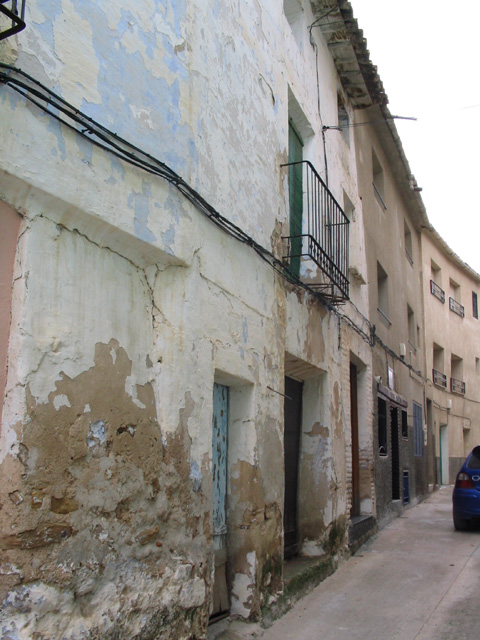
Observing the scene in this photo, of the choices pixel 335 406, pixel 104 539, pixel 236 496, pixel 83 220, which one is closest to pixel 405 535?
pixel 335 406

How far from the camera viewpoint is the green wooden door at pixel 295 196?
22.2 ft

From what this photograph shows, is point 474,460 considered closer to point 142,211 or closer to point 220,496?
point 220,496

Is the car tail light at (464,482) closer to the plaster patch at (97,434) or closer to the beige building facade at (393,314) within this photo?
the beige building facade at (393,314)

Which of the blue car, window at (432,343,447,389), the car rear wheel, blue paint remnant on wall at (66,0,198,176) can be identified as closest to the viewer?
blue paint remnant on wall at (66,0,198,176)

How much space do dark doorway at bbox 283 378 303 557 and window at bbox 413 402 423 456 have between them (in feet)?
25.4

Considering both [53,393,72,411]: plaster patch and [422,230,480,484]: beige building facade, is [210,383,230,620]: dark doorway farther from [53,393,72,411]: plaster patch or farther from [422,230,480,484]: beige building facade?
[422,230,480,484]: beige building facade

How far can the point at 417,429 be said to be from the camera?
15.0 meters

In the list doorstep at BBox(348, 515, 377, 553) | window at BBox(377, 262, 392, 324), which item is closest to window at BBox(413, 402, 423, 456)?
window at BBox(377, 262, 392, 324)

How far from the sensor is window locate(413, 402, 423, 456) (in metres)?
14.5

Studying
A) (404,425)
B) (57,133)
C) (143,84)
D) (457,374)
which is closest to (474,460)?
(404,425)

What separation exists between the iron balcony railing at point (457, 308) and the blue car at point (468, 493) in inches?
506

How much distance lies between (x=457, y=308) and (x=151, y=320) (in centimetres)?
1982

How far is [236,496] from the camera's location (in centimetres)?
491

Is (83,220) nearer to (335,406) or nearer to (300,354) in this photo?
(300,354)
